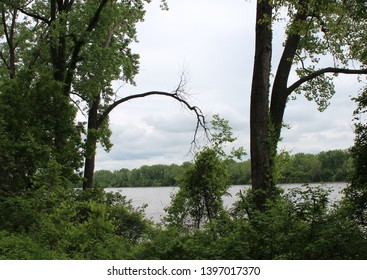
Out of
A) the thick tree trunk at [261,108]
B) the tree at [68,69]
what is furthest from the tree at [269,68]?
the tree at [68,69]

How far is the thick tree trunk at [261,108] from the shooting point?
11.7 meters

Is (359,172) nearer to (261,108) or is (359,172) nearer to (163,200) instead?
(261,108)

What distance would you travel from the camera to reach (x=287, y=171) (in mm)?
12125

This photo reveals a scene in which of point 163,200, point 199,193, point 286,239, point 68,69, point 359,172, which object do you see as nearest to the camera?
point 286,239

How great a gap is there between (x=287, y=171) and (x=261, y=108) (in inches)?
75.7

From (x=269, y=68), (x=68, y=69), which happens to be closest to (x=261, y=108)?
(x=269, y=68)

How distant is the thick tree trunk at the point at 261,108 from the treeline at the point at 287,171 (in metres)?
0.58

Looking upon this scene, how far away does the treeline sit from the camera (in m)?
12.0

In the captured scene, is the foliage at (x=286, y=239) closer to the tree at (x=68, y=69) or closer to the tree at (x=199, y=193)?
the tree at (x=199, y=193)

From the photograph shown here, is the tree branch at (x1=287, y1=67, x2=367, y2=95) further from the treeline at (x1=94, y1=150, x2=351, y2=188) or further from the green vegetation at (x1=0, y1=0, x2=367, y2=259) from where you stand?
the treeline at (x1=94, y1=150, x2=351, y2=188)

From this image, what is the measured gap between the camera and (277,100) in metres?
12.8

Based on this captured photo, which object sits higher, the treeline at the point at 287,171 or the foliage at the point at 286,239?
the treeline at the point at 287,171

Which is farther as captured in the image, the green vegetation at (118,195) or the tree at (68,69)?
the tree at (68,69)
